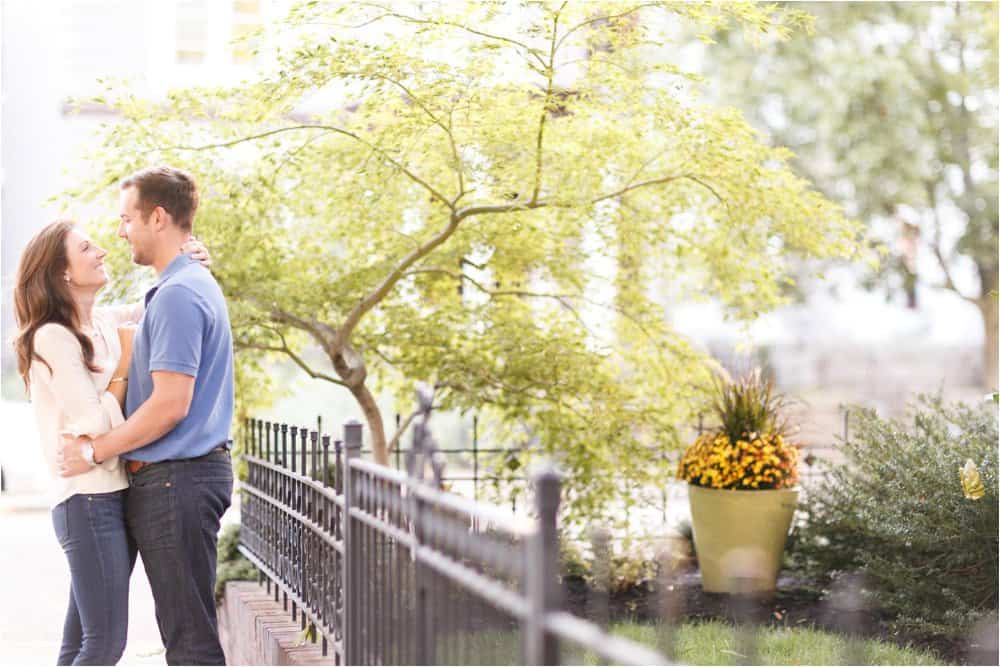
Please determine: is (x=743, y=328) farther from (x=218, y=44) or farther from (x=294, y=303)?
(x=218, y=44)

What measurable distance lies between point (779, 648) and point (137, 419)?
3.45m

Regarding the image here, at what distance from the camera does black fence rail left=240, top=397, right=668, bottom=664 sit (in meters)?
1.84

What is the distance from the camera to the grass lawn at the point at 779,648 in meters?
5.09

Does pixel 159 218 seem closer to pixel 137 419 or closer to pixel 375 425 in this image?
pixel 137 419

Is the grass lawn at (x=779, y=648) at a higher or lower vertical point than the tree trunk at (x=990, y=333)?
lower

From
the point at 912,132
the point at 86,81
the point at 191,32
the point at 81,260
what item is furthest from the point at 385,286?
the point at 912,132

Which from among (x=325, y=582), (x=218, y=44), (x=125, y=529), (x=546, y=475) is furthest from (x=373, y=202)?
(x=218, y=44)

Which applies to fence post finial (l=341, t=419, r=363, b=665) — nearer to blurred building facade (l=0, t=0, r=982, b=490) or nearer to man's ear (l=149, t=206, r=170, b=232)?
man's ear (l=149, t=206, r=170, b=232)

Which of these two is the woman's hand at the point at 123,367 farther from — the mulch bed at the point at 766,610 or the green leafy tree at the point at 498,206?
the mulch bed at the point at 766,610

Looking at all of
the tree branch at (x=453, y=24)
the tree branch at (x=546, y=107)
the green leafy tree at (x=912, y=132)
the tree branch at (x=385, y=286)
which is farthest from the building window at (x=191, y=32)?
the green leafy tree at (x=912, y=132)

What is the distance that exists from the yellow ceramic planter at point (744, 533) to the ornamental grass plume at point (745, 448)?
2.9 inches

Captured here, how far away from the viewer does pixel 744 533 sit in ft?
20.8

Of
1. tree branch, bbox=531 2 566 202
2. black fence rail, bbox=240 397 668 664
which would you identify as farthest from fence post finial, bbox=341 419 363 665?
tree branch, bbox=531 2 566 202

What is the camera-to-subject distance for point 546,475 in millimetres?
1838
